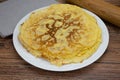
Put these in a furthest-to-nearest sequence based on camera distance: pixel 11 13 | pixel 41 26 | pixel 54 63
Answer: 1. pixel 11 13
2. pixel 41 26
3. pixel 54 63

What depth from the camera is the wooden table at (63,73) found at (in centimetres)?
72

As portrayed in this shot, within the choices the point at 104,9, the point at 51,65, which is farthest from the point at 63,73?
the point at 104,9

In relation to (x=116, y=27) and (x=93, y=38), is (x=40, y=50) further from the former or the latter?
(x=116, y=27)

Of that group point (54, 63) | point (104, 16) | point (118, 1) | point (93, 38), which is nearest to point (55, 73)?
point (54, 63)

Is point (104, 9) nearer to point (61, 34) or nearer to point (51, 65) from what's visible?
point (61, 34)

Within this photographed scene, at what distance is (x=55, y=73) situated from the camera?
28.9 inches

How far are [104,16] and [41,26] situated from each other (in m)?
0.26

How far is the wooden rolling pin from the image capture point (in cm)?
86

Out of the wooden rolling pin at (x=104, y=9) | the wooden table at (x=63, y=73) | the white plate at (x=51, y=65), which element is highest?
the wooden rolling pin at (x=104, y=9)

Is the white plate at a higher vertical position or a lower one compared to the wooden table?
higher

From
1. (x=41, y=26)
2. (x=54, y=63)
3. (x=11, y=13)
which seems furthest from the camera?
(x=11, y=13)

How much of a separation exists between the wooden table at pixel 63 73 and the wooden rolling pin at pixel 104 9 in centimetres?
10

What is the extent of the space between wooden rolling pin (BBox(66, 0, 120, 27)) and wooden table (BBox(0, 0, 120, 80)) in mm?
99

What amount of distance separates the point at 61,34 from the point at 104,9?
0.23m
